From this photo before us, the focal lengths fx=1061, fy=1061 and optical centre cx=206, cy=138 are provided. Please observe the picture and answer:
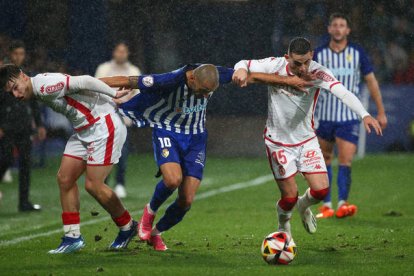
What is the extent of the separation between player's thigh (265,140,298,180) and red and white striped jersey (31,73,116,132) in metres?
1.45

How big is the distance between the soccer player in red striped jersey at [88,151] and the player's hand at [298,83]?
54.3 inches

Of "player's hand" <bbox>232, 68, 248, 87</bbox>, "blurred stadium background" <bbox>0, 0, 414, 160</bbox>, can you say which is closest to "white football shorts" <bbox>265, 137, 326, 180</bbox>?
"player's hand" <bbox>232, 68, 248, 87</bbox>

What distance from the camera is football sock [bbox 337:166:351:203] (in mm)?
12008

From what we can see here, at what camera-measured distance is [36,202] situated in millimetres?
13789

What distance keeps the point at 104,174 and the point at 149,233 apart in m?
0.69

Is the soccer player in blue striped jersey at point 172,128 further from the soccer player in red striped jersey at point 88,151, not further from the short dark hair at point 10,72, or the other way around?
the short dark hair at point 10,72

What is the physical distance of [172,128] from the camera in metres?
9.19

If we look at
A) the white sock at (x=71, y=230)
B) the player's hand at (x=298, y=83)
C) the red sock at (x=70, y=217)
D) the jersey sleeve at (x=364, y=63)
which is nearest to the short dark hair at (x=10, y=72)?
the red sock at (x=70, y=217)

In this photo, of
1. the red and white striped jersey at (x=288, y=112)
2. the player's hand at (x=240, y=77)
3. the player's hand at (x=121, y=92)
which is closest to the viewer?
the player's hand at (x=240, y=77)

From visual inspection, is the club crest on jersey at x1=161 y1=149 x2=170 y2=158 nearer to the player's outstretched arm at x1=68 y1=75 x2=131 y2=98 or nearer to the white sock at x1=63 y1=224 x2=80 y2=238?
the player's outstretched arm at x1=68 y1=75 x2=131 y2=98

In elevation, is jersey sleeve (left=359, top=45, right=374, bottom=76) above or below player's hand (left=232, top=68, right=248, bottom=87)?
below

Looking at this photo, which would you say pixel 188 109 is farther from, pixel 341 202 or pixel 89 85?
pixel 341 202

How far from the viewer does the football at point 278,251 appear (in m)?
8.32

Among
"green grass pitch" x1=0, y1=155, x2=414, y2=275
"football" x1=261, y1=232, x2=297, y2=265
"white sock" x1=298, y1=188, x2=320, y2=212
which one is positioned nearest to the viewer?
"green grass pitch" x1=0, y1=155, x2=414, y2=275
